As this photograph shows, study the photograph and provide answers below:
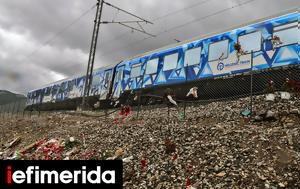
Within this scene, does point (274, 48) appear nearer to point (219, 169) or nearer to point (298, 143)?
point (298, 143)

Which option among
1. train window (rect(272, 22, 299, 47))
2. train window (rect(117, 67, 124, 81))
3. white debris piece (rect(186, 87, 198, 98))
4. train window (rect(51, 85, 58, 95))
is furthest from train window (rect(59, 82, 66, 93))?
train window (rect(272, 22, 299, 47))

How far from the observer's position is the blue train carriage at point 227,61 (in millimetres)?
13000

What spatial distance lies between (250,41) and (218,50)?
1.70m

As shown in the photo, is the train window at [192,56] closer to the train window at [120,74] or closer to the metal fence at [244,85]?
the metal fence at [244,85]

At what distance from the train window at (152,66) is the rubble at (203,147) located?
17.5 feet

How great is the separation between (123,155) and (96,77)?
16724 mm

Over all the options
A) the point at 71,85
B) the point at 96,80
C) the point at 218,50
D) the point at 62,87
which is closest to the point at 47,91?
the point at 62,87

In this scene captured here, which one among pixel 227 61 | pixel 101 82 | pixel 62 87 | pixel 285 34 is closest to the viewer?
pixel 285 34

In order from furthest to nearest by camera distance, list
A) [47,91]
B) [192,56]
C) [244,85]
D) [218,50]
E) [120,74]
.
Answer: [47,91], [120,74], [192,56], [218,50], [244,85]

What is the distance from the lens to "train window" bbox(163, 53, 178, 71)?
1787 centimetres

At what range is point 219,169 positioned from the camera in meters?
7.69

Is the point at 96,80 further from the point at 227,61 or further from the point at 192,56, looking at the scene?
the point at 227,61

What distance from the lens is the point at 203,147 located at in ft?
29.4

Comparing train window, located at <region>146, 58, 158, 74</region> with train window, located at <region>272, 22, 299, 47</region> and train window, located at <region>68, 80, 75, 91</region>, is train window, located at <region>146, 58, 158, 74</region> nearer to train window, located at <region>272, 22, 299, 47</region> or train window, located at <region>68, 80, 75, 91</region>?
train window, located at <region>272, 22, 299, 47</region>
